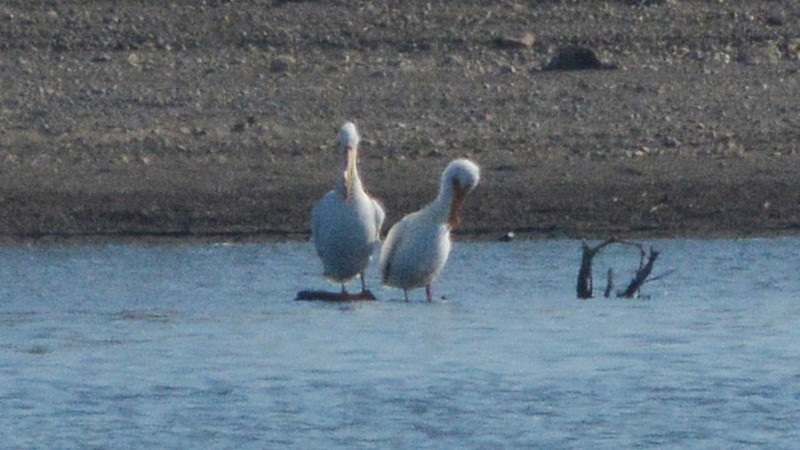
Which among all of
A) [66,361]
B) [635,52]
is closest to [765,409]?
[66,361]

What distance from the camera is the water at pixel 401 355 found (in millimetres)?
7430

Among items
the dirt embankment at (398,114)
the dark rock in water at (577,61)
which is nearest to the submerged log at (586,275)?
the dirt embankment at (398,114)

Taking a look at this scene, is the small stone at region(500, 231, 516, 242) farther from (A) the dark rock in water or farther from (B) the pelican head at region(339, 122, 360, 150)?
(A) the dark rock in water

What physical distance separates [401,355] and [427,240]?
1276 mm

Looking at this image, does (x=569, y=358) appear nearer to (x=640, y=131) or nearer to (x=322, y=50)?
(x=640, y=131)

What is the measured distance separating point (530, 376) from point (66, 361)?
68.9 inches

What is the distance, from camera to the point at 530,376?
823 centimetres

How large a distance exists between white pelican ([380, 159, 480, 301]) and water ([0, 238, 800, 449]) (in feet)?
0.48

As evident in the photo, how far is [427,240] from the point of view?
32.2 ft

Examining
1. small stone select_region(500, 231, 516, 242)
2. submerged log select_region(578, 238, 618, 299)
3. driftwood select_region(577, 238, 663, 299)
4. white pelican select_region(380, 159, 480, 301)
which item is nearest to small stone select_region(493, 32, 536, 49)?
small stone select_region(500, 231, 516, 242)

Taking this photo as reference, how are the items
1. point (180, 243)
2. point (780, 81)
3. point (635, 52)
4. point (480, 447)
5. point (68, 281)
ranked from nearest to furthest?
point (480, 447)
point (68, 281)
point (180, 243)
point (780, 81)
point (635, 52)

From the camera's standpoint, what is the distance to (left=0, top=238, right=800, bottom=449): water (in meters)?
7.43

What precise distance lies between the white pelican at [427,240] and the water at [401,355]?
0.15 metres

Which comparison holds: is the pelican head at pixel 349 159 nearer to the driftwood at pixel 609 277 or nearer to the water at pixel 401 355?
the water at pixel 401 355
